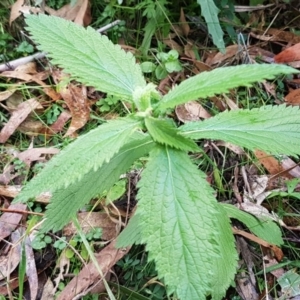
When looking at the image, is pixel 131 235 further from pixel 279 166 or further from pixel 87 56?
pixel 279 166

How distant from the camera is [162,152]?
4.01 feet

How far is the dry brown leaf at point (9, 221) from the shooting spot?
184 centimetres

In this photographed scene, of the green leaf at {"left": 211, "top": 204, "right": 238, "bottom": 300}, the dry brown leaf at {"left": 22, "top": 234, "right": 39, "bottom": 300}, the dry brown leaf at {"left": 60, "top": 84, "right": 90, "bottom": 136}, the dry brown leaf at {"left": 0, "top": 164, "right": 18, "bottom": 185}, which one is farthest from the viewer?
the dry brown leaf at {"left": 60, "top": 84, "right": 90, "bottom": 136}

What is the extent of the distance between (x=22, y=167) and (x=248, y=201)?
0.84 m

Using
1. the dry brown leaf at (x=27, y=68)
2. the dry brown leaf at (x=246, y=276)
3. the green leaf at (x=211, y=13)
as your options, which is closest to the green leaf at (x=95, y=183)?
the dry brown leaf at (x=246, y=276)

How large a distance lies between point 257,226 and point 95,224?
55 cm

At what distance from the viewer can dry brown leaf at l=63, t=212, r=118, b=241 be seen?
1.80 meters

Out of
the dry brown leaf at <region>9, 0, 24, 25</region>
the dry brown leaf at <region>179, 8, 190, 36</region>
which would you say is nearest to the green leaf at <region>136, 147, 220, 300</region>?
the dry brown leaf at <region>179, 8, 190, 36</region>

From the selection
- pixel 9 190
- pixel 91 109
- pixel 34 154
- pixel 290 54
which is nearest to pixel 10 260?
pixel 9 190

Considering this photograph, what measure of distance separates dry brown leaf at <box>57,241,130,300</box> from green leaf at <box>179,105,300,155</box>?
1.89ft

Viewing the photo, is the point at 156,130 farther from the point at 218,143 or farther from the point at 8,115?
the point at 8,115

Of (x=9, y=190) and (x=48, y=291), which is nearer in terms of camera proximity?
(x=48, y=291)

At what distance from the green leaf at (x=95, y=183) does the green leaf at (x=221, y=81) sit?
121mm

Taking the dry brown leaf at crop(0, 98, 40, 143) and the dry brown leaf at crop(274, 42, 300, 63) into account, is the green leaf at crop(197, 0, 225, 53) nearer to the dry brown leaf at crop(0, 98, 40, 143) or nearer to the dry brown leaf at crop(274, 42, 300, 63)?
the dry brown leaf at crop(274, 42, 300, 63)
